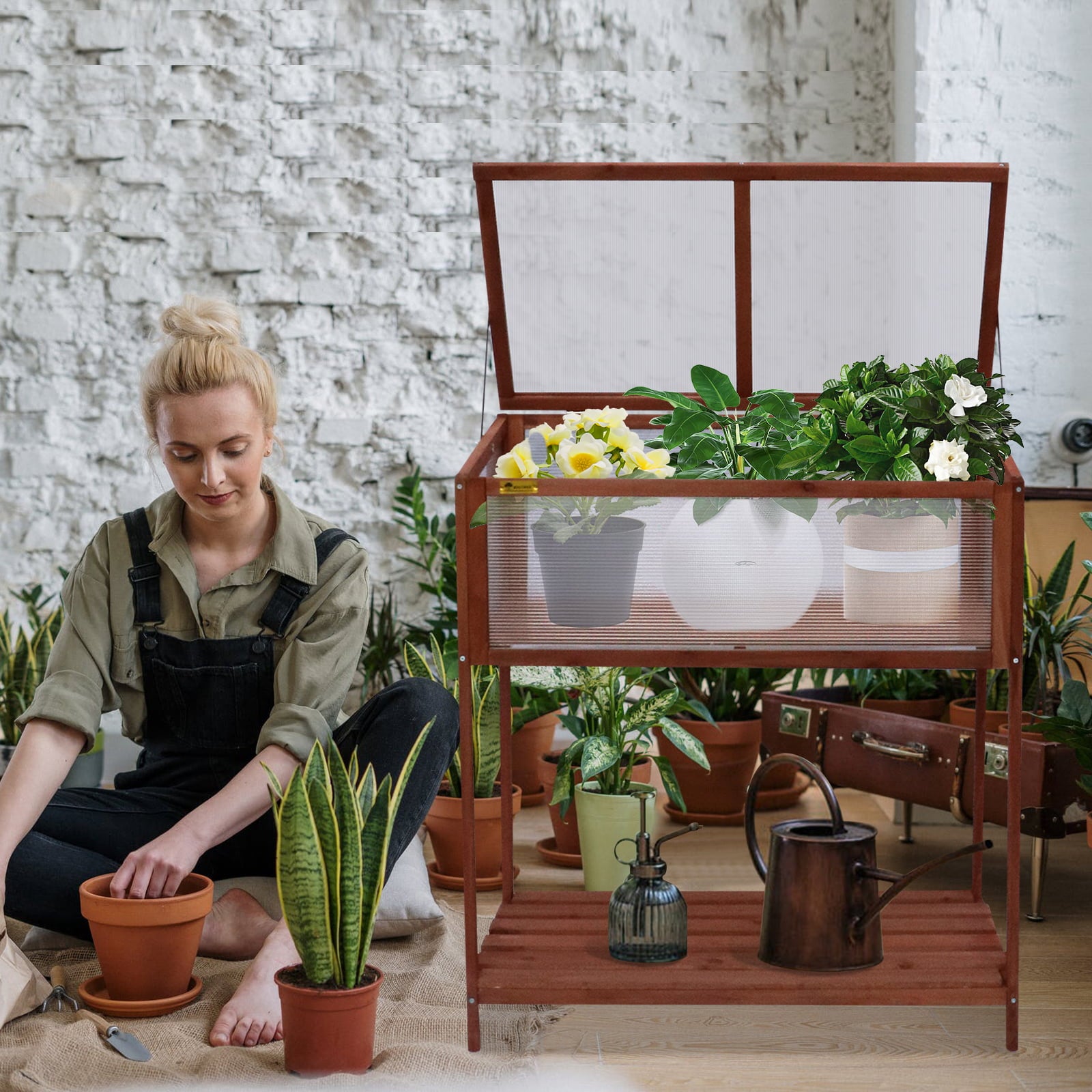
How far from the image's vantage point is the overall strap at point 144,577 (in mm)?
2039

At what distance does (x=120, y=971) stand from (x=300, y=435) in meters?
2.06

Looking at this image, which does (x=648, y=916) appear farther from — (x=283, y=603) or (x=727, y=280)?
(x=727, y=280)

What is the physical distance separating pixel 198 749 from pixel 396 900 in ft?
1.39

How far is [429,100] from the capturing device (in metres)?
3.60

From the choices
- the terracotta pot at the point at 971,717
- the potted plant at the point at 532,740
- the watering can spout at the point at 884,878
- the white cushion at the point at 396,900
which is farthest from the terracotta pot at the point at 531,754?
the watering can spout at the point at 884,878

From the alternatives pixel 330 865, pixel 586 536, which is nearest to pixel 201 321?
pixel 586 536

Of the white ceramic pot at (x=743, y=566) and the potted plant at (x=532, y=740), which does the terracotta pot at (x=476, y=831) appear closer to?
the potted plant at (x=532, y=740)

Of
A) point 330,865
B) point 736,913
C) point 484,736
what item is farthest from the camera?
point 484,736

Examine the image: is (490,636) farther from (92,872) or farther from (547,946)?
(92,872)

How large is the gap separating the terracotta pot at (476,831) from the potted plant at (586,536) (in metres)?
0.93

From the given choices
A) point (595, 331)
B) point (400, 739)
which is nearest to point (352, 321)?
point (595, 331)

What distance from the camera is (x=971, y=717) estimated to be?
2619mm

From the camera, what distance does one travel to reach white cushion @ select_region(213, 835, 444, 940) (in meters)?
2.10

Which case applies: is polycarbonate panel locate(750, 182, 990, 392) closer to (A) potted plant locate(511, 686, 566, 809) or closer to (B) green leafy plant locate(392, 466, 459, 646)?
(A) potted plant locate(511, 686, 566, 809)
